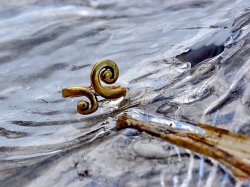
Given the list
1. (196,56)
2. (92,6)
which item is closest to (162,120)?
(196,56)

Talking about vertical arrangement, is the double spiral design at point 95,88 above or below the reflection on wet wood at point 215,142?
above

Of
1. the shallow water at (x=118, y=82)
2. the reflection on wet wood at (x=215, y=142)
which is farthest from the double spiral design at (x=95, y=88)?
the reflection on wet wood at (x=215, y=142)

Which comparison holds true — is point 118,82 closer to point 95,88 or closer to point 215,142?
point 95,88

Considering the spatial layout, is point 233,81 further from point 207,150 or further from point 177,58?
point 177,58

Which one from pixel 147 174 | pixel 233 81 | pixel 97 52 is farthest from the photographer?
pixel 97 52

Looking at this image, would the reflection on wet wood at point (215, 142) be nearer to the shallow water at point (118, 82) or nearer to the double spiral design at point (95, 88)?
the shallow water at point (118, 82)

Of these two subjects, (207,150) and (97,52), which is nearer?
(207,150)

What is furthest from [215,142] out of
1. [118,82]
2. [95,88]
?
[118,82]
